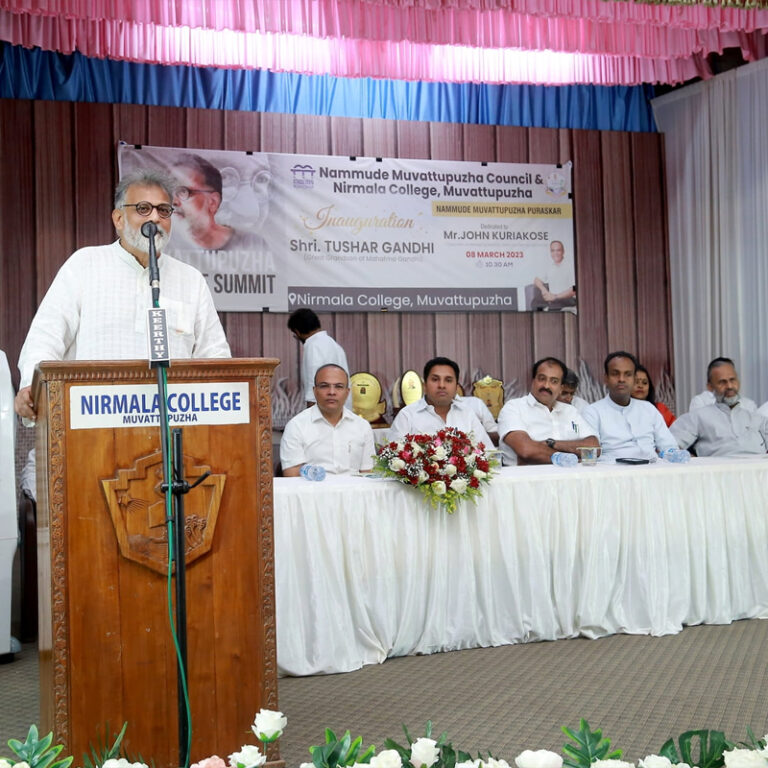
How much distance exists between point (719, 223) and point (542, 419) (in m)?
3.03

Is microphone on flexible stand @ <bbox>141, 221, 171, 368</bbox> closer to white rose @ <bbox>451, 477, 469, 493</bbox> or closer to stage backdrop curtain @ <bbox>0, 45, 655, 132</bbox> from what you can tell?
white rose @ <bbox>451, 477, 469, 493</bbox>

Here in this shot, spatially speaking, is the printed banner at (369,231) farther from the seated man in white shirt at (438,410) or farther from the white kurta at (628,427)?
the white kurta at (628,427)

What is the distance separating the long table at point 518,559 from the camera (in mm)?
3748

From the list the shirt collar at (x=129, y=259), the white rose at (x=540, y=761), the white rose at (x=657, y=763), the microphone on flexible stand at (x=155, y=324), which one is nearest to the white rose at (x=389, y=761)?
the white rose at (x=540, y=761)

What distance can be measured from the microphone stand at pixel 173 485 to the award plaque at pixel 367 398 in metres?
4.70

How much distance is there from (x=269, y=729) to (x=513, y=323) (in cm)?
650

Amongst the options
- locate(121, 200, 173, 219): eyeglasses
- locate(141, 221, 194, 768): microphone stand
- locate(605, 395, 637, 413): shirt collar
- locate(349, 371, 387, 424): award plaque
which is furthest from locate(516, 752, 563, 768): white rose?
locate(349, 371, 387, 424): award plaque

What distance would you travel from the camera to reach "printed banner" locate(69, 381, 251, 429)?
2.19 metres

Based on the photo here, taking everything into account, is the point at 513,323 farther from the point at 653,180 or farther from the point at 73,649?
the point at 73,649

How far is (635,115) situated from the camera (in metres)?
8.02

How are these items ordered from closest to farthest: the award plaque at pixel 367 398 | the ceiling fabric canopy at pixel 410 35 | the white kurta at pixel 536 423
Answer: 1. the ceiling fabric canopy at pixel 410 35
2. the white kurta at pixel 536 423
3. the award plaque at pixel 367 398

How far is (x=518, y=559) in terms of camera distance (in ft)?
13.4

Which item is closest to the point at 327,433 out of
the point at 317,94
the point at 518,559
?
the point at 518,559

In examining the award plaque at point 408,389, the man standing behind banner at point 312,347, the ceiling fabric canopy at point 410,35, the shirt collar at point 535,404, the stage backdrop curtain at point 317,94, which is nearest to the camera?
the ceiling fabric canopy at point 410,35
